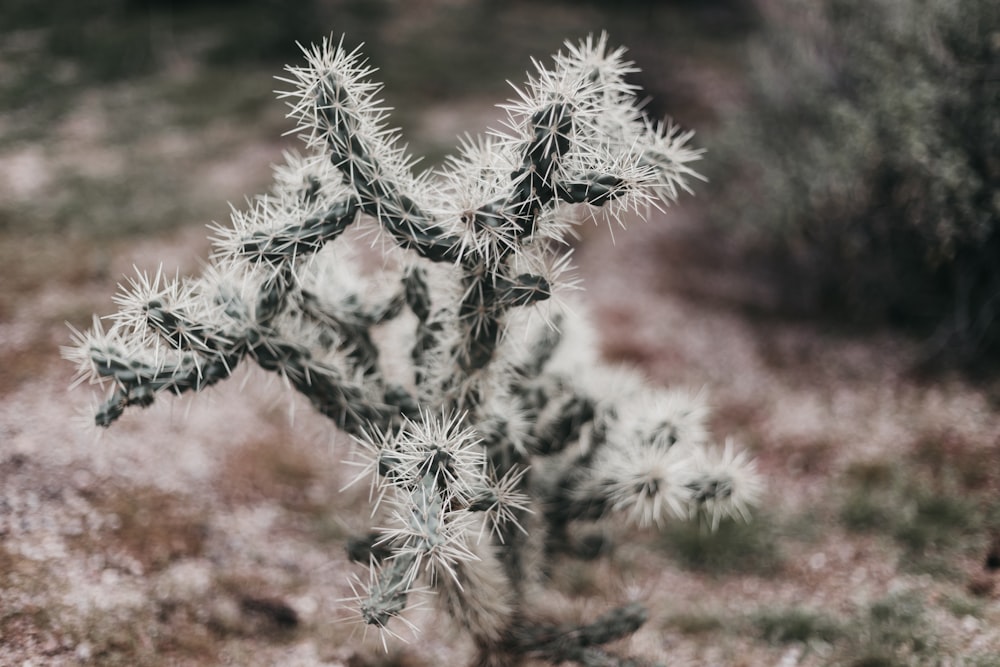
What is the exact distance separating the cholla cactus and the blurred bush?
152 inches

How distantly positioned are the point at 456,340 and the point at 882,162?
5.46 m

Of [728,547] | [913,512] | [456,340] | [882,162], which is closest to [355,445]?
[456,340]

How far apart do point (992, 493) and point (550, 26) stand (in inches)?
523

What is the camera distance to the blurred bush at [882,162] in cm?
626

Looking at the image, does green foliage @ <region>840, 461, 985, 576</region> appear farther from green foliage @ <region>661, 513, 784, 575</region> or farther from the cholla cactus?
the cholla cactus

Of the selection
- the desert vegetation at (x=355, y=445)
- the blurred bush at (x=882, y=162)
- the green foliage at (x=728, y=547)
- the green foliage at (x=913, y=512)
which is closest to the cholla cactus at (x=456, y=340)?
the desert vegetation at (x=355, y=445)

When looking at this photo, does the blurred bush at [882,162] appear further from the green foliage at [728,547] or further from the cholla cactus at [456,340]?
the cholla cactus at [456,340]

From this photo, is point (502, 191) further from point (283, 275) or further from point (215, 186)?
point (215, 186)

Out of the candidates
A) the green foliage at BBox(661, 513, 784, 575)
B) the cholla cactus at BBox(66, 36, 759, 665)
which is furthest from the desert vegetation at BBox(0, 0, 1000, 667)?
the cholla cactus at BBox(66, 36, 759, 665)

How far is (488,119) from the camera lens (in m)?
11.4

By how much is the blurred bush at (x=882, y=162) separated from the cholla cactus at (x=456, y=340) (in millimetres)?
3853

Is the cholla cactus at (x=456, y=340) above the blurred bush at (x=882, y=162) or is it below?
below

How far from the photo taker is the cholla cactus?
10.3 ft

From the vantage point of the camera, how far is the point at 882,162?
699cm
